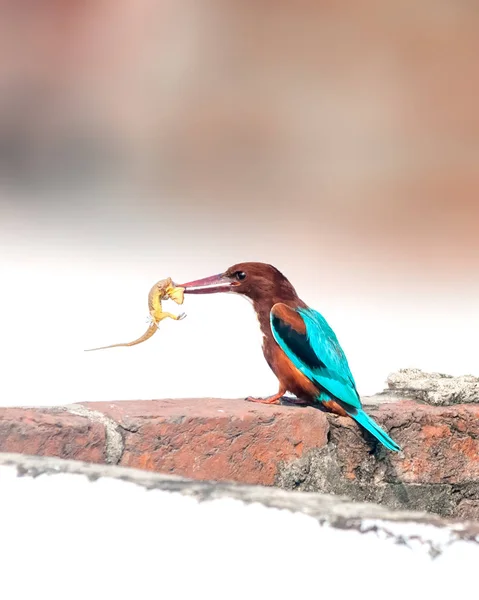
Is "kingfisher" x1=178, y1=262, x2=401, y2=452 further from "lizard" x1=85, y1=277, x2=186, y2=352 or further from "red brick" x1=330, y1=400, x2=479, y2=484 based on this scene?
"red brick" x1=330, y1=400, x2=479, y2=484

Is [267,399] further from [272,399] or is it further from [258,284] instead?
[258,284]

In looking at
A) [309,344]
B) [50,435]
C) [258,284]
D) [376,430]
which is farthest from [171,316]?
[50,435]

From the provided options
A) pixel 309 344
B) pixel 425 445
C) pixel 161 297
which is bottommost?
pixel 425 445

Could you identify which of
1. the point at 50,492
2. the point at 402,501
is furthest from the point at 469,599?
Answer: the point at 402,501

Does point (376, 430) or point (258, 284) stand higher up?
point (258, 284)

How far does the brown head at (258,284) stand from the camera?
201 cm

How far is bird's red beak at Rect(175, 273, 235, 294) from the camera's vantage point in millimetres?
2051

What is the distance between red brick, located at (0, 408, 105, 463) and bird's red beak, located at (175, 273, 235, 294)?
764 millimetres

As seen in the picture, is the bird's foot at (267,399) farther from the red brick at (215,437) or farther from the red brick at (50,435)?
the red brick at (50,435)

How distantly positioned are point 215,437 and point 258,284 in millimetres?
634

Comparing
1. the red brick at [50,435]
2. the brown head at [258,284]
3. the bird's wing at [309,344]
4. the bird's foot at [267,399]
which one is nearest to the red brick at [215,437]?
the red brick at [50,435]

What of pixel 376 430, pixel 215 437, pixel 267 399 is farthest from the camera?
pixel 267 399

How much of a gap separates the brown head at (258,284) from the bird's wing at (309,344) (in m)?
0.04

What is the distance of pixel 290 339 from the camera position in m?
1.95
